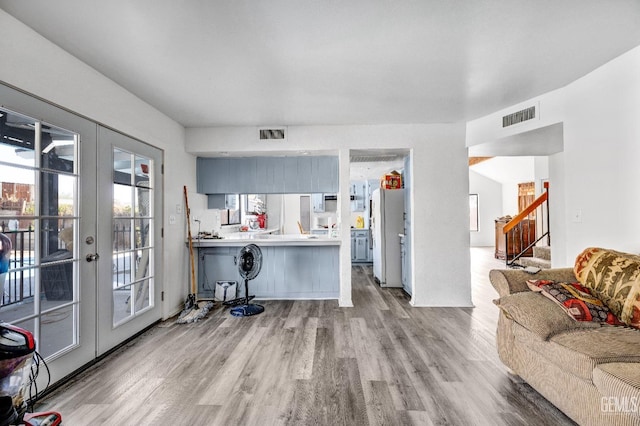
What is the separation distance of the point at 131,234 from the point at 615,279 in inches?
162

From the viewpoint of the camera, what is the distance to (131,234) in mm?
3008

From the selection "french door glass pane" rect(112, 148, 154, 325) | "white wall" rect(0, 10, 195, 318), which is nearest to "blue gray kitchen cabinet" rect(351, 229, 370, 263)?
"white wall" rect(0, 10, 195, 318)

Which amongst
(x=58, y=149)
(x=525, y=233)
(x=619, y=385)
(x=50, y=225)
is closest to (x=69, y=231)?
(x=50, y=225)

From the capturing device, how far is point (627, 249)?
2.40m

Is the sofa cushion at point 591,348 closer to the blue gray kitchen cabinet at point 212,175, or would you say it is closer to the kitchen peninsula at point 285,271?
the kitchen peninsula at point 285,271

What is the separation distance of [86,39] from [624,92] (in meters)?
4.20

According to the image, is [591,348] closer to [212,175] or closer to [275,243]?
[275,243]

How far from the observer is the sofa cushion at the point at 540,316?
182 centimetres

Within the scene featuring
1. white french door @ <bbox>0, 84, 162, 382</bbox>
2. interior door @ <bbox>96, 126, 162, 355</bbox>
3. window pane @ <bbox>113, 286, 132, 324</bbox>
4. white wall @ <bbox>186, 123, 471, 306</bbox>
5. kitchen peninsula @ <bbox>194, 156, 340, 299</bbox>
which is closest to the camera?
white french door @ <bbox>0, 84, 162, 382</bbox>

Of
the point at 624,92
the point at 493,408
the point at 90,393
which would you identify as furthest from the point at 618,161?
the point at 90,393

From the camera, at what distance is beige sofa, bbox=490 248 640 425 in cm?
142

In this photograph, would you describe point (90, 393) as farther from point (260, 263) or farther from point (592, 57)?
point (592, 57)

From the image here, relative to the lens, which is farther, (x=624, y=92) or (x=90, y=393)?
(x=624, y=92)

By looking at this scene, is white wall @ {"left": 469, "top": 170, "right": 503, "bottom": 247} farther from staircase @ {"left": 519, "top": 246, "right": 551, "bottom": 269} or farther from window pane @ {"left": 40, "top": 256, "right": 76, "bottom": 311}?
window pane @ {"left": 40, "top": 256, "right": 76, "bottom": 311}
